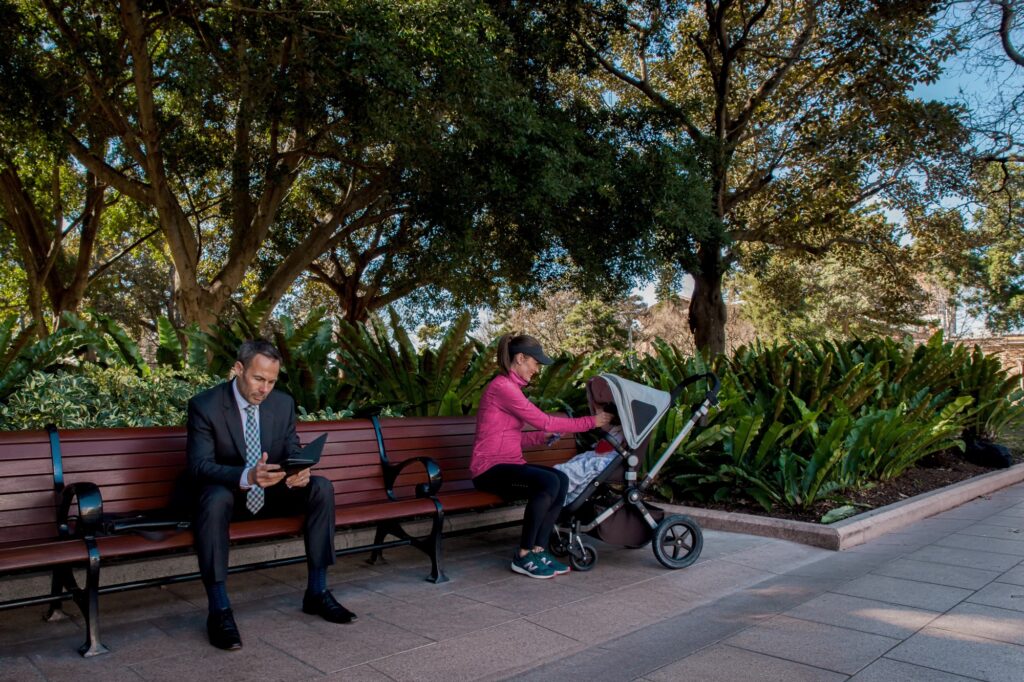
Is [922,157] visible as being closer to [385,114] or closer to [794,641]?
[385,114]

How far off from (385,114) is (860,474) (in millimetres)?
Result: 6346

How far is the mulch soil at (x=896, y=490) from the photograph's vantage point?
20.1 feet

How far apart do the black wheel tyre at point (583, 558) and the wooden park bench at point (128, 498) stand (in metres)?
0.60

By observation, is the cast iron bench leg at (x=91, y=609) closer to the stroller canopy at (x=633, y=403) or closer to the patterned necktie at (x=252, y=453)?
the patterned necktie at (x=252, y=453)

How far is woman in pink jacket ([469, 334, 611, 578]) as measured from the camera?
4500 millimetres

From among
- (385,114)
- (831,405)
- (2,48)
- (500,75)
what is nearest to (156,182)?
(2,48)

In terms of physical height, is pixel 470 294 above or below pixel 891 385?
above

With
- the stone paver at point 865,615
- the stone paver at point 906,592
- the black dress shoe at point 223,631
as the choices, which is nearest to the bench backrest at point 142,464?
the black dress shoe at point 223,631

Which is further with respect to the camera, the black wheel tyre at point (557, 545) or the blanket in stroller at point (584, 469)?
the black wheel tyre at point (557, 545)

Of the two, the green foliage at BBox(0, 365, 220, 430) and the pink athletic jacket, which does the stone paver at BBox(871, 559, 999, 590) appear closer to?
the pink athletic jacket

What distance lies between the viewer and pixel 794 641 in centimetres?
345

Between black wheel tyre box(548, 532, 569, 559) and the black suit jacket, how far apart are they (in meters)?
1.78

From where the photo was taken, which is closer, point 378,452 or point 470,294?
point 378,452

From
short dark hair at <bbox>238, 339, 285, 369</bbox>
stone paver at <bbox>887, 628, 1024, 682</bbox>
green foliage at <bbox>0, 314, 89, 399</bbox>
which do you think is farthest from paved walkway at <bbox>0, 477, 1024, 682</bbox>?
green foliage at <bbox>0, 314, 89, 399</bbox>
